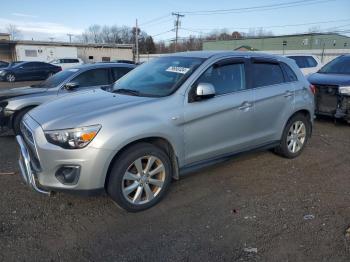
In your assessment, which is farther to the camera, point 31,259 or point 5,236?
point 5,236

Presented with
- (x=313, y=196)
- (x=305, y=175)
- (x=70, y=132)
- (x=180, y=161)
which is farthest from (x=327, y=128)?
(x=70, y=132)

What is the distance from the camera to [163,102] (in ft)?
12.8

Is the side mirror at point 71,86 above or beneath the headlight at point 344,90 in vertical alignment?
above

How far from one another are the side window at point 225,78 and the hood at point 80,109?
912mm

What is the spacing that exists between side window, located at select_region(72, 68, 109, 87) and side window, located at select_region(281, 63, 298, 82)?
4072 millimetres

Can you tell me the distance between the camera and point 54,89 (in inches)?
283

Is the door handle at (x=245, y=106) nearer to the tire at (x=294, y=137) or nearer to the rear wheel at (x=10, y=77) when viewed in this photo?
the tire at (x=294, y=137)

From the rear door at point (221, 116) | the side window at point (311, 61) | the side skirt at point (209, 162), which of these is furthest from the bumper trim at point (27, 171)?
the side window at point (311, 61)

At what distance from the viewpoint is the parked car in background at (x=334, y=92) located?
7.79 metres

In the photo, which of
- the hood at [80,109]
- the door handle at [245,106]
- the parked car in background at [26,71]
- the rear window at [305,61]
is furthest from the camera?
the parked car in background at [26,71]

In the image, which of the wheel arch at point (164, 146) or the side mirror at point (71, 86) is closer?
the wheel arch at point (164, 146)

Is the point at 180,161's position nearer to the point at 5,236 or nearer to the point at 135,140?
the point at 135,140

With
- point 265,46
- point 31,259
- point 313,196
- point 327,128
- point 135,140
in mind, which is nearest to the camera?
point 31,259

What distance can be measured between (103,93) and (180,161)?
1445 mm
